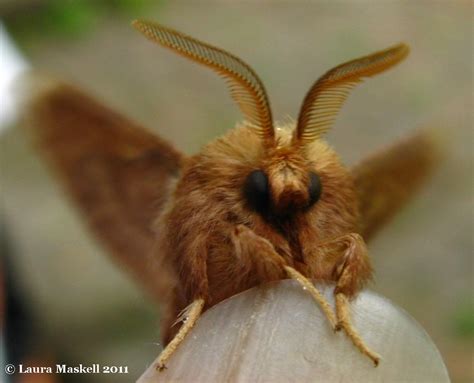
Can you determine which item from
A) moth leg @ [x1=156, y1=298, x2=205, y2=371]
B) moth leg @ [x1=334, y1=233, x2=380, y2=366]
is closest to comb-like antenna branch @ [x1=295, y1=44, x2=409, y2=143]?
moth leg @ [x1=334, y1=233, x2=380, y2=366]

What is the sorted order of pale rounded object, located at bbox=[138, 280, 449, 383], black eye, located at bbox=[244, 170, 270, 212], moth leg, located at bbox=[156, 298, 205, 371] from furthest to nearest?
black eye, located at bbox=[244, 170, 270, 212]
moth leg, located at bbox=[156, 298, 205, 371]
pale rounded object, located at bbox=[138, 280, 449, 383]

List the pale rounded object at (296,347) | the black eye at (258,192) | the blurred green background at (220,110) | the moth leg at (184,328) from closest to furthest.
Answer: the pale rounded object at (296,347), the moth leg at (184,328), the black eye at (258,192), the blurred green background at (220,110)

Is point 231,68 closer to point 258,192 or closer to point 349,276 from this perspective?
point 258,192

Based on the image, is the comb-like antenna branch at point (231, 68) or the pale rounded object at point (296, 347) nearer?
the pale rounded object at point (296, 347)

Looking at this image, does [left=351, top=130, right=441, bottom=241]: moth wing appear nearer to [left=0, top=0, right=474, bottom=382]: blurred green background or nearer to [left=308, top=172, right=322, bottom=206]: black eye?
[left=308, top=172, right=322, bottom=206]: black eye

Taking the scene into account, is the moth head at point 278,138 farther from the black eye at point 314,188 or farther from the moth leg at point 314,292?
the moth leg at point 314,292

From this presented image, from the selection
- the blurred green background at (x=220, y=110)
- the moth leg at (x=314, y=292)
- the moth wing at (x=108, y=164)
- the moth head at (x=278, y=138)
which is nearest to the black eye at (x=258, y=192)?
the moth head at (x=278, y=138)

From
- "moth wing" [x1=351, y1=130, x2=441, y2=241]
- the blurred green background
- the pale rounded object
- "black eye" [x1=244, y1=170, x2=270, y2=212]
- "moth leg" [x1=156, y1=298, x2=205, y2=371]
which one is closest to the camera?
the pale rounded object
